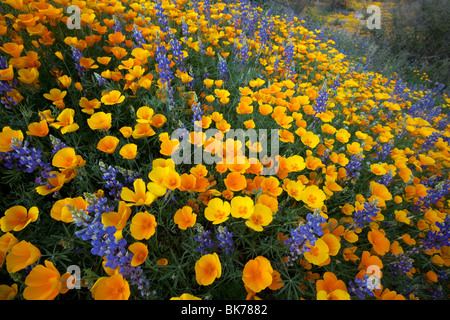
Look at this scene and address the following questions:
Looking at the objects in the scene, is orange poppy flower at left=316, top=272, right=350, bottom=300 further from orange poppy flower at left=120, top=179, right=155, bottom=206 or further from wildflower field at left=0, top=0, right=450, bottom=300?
orange poppy flower at left=120, top=179, right=155, bottom=206

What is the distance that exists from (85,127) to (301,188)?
210 cm

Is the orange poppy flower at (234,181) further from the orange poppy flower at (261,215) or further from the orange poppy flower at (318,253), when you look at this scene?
the orange poppy flower at (318,253)

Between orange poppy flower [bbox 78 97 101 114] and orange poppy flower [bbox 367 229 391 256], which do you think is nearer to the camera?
orange poppy flower [bbox 367 229 391 256]

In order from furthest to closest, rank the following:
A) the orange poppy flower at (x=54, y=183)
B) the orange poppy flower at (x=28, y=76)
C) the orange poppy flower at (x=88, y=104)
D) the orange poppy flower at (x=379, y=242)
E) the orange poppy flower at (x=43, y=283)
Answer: the orange poppy flower at (x=88, y=104) < the orange poppy flower at (x=28, y=76) < the orange poppy flower at (x=379, y=242) < the orange poppy flower at (x=54, y=183) < the orange poppy flower at (x=43, y=283)

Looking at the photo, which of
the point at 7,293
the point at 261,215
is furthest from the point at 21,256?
the point at 261,215

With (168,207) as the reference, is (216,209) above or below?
above

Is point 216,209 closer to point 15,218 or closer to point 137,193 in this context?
point 137,193

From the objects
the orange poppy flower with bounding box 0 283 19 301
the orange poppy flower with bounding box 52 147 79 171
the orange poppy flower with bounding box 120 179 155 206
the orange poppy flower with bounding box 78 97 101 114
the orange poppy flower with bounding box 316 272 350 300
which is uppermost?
the orange poppy flower with bounding box 78 97 101 114

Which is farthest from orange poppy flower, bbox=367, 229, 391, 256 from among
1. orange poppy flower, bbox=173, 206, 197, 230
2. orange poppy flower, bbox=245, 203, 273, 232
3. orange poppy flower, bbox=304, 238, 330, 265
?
orange poppy flower, bbox=173, 206, 197, 230

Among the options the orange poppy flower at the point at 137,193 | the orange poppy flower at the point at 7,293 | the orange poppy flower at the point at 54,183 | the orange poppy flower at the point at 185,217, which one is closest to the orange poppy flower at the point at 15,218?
the orange poppy flower at the point at 54,183
